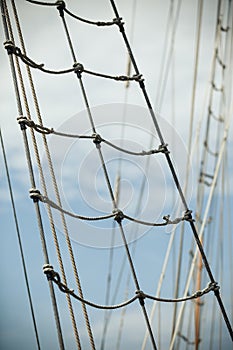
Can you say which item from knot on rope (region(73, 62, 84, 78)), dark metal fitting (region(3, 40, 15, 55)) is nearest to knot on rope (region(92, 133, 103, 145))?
knot on rope (region(73, 62, 84, 78))

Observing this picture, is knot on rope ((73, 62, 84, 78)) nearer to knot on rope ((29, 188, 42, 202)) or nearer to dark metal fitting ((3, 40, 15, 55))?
dark metal fitting ((3, 40, 15, 55))

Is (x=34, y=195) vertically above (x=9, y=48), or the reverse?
(x=9, y=48)

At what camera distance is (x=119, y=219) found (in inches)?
47.1

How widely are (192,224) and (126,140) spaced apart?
4.19 ft

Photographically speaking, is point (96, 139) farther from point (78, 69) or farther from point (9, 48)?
point (9, 48)

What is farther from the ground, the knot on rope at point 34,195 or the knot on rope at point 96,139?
the knot on rope at point 96,139

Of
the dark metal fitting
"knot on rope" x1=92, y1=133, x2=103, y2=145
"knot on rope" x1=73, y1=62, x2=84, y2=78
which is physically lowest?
"knot on rope" x1=92, y1=133, x2=103, y2=145

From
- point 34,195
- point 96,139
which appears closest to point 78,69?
point 96,139

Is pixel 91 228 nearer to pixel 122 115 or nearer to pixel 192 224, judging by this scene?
pixel 192 224

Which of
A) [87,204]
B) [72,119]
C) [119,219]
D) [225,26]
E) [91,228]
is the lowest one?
[119,219]

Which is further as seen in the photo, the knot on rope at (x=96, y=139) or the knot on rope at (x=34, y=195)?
the knot on rope at (x=96, y=139)

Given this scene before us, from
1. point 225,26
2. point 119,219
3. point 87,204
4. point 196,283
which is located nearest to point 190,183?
point 196,283

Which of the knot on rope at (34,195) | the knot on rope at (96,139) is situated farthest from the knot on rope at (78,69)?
the knot on rope at (34,195)

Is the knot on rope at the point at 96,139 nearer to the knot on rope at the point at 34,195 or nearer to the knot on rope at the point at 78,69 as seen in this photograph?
the knot on rope at the point at 78,69
